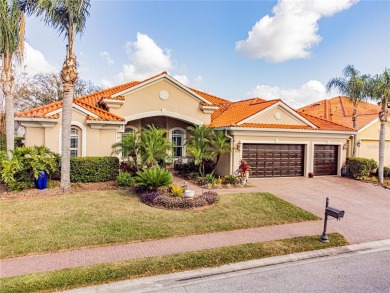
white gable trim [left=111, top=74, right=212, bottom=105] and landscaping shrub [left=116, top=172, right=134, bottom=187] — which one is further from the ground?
white gable trim [left=111, top=74, right=212, bottom=105]

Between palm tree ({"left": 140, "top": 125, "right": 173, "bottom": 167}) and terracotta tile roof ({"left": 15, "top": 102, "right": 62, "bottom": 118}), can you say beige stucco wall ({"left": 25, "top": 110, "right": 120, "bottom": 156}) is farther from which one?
palm tree ({"left": 140, "top": 125, "right": 173, "bottom": 167})

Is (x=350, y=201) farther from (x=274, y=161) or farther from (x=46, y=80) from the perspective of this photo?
(x=46, y=80)

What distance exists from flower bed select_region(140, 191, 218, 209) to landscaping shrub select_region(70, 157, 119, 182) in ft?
13.7

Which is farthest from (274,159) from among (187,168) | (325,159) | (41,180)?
(41,180)

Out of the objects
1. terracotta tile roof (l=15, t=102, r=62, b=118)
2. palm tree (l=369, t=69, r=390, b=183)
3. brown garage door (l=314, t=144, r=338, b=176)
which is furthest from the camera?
brown garage door (l=314, t=144, r=338, b=176)

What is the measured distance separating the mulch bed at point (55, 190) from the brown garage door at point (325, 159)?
46.5 ft

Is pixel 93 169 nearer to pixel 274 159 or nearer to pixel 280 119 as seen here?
pixel 274 159

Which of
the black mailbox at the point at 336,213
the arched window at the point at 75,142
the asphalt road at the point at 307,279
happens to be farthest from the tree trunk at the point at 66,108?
the black mailbox at the point at 336,213

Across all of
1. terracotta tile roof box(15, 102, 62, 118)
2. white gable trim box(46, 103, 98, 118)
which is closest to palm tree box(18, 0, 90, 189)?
white gable trim box(46, 103, 98, 118)

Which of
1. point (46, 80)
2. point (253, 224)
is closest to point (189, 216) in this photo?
point (253, 224)

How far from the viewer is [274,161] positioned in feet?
61.0

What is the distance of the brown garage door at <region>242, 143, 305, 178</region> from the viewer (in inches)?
706

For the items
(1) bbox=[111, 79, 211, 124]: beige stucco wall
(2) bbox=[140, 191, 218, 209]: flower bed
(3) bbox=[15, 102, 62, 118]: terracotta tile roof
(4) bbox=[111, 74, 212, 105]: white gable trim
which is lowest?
(2) bbox=[140, 191, 218, 209]: flower bed

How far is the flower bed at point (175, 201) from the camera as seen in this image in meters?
11.1
